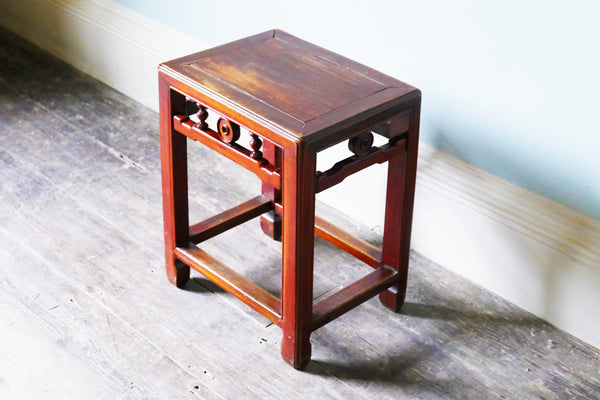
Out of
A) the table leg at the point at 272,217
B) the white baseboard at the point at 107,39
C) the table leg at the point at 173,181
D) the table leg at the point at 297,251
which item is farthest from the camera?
the white baseboard at the point at 107,39

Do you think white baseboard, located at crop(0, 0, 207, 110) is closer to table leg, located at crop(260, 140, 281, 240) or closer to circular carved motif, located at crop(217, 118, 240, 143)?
table leg, located at crop(260, 140, 281, 240)

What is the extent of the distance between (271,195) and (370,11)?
51cm

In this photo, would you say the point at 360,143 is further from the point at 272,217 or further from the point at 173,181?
the point at 272,217

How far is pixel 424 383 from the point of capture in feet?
5.60

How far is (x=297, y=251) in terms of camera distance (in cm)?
158

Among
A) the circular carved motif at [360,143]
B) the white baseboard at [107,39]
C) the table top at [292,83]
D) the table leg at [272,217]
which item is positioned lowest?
the table leg at [272,217]

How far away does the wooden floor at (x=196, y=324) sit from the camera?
1.69 meters

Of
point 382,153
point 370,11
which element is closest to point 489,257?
point 382,153

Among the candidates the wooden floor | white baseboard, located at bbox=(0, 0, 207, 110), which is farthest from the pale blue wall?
white baseboard, located at bbox=(0, 0, 207, 110)

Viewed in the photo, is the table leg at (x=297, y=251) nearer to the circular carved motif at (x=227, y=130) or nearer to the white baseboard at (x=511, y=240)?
the circular carved motif at (x=227, y=130)

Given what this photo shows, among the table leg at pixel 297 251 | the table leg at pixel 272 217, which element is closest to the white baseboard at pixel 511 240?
the table leg at pixel 272 217

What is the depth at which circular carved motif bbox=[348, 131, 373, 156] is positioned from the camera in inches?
63.2

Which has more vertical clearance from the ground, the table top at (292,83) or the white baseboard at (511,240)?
the table top at (292,83)

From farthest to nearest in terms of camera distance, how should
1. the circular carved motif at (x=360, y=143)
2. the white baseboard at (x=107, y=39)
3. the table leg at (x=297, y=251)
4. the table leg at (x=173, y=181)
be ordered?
the white baseboard at (x=107, y=39), the table leg at (x=173, y=181), the circular carved motif at (x=360, y=143), the table leg at (x=297, y=251)
